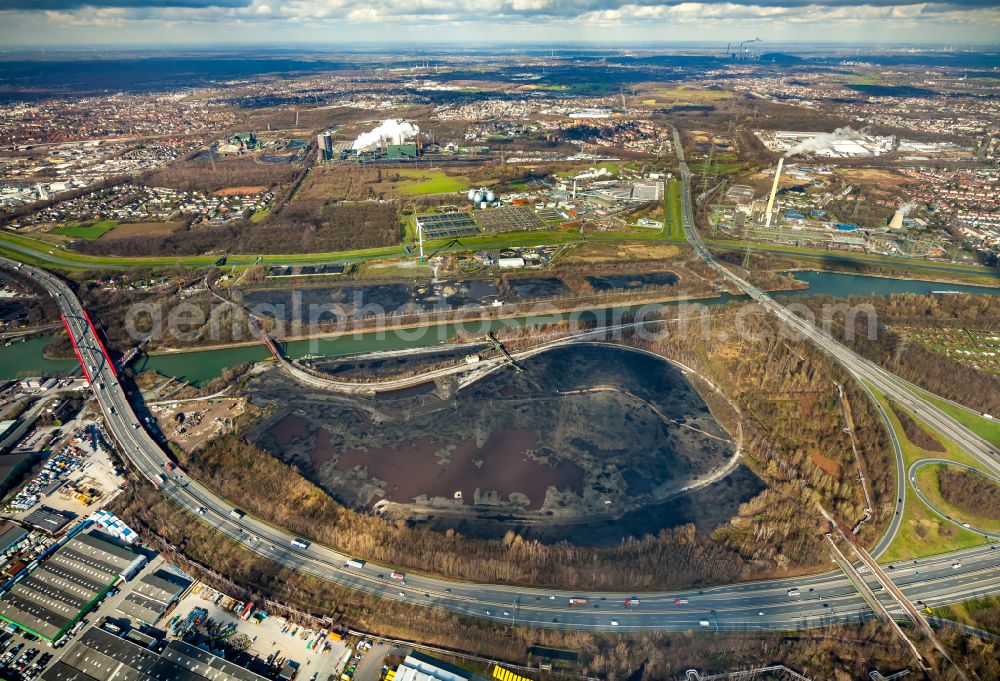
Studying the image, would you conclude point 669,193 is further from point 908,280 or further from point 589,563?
point 589,563

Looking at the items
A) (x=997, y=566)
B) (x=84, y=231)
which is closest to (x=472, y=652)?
(x=997, y=566)

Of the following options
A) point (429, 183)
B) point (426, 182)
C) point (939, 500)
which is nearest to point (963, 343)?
point (939, 500)

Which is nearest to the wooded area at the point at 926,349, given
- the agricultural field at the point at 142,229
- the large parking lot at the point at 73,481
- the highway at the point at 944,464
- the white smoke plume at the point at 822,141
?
the highway at the point at 944,464

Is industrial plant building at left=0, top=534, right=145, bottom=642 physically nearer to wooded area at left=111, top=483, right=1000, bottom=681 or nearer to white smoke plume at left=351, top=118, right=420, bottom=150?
wooded area at left=111, top=483, right=1000, bottom=681

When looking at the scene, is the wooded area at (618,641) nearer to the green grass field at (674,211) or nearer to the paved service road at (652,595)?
the paved service road at (652,595)

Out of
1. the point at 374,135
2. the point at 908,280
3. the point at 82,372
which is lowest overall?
the point at 908,280

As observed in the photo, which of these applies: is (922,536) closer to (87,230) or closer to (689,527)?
(689,527)
